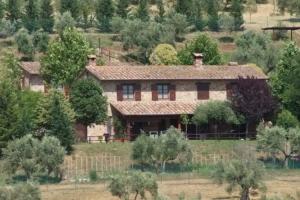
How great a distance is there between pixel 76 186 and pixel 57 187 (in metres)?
1.19

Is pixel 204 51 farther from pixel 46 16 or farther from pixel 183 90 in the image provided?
Result: pixel 46 16

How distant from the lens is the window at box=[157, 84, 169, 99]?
3278 inches

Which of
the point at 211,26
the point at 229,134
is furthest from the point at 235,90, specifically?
the point at 211,26

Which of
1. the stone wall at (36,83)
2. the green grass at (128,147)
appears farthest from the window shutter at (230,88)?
the stone wall at (36,83)

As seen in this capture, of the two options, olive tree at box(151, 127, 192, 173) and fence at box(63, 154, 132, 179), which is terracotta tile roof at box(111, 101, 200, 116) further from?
olive tree at box(151, 127, 192, 173)

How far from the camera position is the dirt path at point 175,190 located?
188 ft

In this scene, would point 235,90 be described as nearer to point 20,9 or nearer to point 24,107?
point 24,107

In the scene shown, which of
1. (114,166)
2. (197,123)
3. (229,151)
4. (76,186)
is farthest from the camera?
(197,123)

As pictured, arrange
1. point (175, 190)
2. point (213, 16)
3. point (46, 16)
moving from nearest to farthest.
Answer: point (175, 190) < point (46, 16) < point (213, 16)

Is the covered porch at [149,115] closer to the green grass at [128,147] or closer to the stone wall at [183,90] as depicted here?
the stone wall at [183,90]

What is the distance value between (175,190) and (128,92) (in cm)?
2442

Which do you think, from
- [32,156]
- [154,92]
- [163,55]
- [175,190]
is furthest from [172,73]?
[175,190]

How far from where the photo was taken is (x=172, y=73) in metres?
84.4

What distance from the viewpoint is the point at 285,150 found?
7162 centimetres
